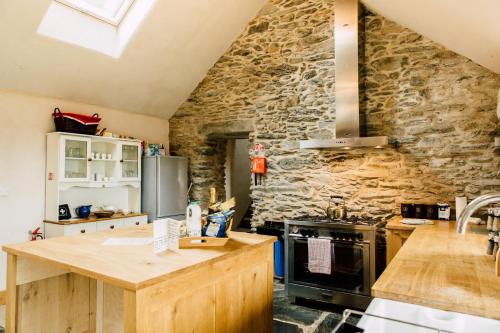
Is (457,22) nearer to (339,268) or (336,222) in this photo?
(336,222)

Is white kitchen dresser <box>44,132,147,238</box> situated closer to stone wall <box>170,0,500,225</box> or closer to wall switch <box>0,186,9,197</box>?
wall switch <box>0,186,9,197</box>

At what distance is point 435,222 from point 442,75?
1.77m

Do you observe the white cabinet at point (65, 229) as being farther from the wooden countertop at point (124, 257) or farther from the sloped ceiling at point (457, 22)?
the sloped ceiling at point (457, 22)

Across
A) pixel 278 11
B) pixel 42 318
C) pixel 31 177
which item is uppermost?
pixel 278 11

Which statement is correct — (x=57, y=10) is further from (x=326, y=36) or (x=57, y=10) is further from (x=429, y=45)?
(x=429, y=45)

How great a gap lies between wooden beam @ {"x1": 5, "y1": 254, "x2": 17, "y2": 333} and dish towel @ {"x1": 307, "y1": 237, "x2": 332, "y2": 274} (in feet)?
9.28

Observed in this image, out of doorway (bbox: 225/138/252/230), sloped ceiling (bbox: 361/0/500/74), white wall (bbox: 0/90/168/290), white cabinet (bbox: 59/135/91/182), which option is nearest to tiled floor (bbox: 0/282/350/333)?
white wall (bbox: 0/90/168/290)

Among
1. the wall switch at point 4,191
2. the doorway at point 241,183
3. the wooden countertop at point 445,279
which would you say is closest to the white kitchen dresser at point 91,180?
the wall switch at point 4,191

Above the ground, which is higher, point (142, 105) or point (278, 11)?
point (278, 11)

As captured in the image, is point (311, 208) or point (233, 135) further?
point (233, 135)

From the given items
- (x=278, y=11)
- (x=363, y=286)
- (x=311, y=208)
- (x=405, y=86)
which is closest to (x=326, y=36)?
(x=278, y=11)

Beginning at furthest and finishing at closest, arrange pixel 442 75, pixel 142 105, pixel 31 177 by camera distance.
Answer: pixel 142 105
pixel 31 177
pixel 442 75

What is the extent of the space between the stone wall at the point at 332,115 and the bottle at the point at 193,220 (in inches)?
114

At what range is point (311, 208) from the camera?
4.89 m
